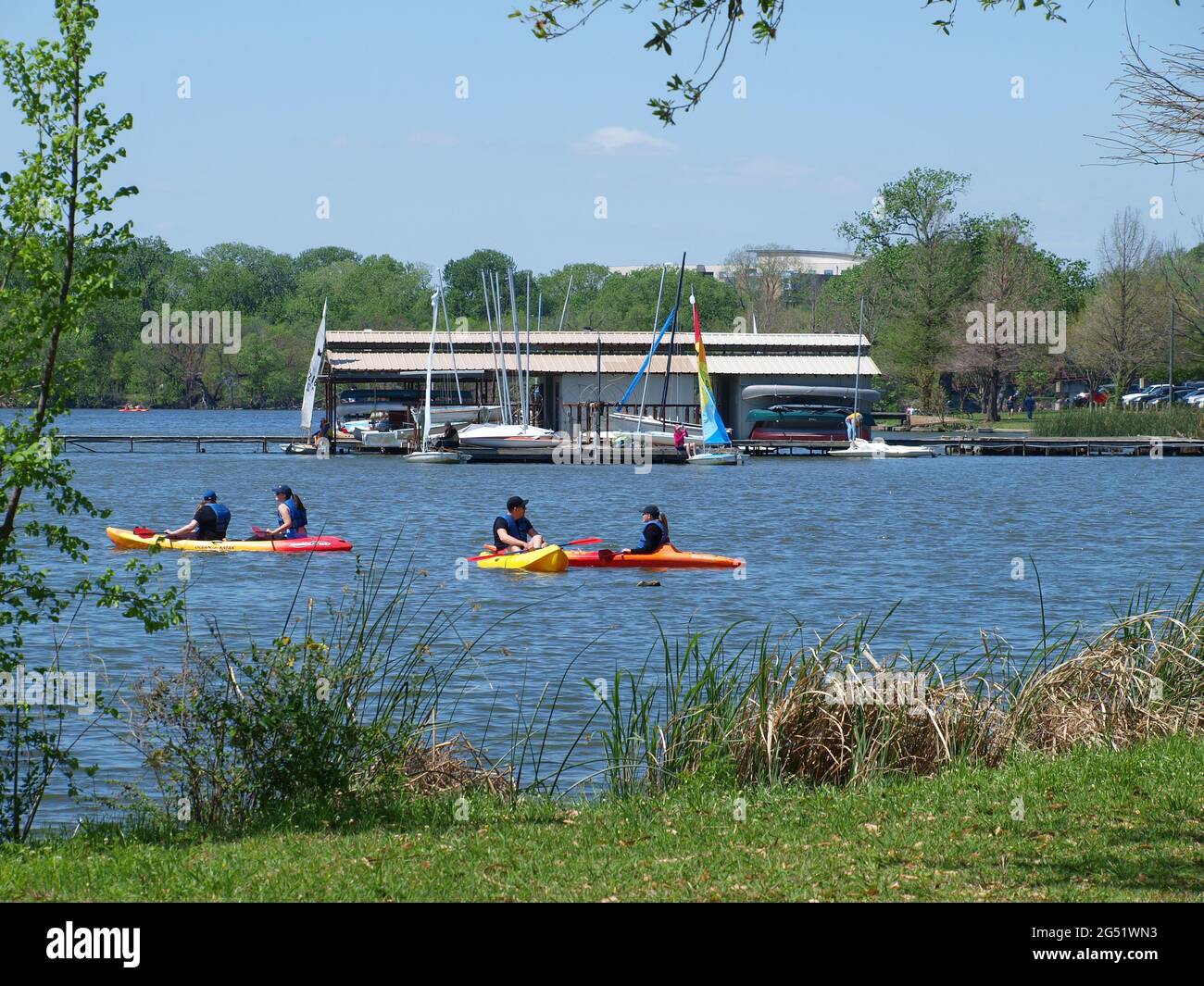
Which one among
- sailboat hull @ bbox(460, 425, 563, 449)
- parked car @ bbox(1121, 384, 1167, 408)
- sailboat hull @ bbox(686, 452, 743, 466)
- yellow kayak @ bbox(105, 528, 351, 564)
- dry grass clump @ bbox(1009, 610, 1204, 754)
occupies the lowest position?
yellow kayak @ bbox(105, 528, 351, 564)

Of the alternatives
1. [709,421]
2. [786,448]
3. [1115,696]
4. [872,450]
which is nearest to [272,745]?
[1115,696]

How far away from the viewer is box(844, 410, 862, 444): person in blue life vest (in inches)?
3201

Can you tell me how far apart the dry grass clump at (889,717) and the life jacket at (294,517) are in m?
19.4

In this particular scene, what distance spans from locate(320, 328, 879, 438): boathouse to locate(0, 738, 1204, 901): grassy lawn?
67.1 metres

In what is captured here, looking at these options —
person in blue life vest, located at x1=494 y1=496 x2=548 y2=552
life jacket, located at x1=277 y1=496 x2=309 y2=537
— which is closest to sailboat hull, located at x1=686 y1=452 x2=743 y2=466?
life jacket, located at x1=277 y1=496 x2=309 y2=537

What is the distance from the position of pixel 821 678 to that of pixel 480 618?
41.6 ft

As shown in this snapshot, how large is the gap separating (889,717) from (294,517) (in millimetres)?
21317

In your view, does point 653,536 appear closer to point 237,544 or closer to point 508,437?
point 237,544

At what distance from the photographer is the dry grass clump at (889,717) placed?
1154cm

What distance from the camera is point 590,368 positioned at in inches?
3206

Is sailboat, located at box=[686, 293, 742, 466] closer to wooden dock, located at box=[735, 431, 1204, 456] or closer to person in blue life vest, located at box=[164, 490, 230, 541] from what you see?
wooden dock, located at box=[735, 431, 1204, 456]

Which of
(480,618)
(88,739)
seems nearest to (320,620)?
(480,618)

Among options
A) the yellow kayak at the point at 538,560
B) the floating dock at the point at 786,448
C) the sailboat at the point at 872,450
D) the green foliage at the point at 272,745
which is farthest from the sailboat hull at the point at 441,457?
the green foliage at the point at 272,745

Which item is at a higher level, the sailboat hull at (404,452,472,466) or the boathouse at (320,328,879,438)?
the boathouse at (320,328,879,438)
